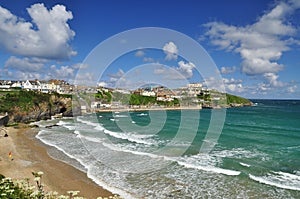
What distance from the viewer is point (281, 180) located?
15859 mm

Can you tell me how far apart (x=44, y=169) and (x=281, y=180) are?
54.1ft

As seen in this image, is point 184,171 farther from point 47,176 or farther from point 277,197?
point 47,176

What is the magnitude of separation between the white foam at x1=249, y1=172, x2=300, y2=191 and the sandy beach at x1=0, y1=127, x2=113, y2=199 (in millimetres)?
9521

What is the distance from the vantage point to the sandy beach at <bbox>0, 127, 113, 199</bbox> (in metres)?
14.8

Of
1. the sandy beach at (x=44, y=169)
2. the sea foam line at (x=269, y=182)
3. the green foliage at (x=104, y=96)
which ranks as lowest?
the sandy beach at (x=44, y=169)

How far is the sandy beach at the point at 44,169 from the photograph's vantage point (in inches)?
583

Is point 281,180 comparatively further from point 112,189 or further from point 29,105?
point 29,105

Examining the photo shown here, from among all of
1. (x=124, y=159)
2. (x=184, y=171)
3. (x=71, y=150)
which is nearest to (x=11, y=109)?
(x=71, y=150)

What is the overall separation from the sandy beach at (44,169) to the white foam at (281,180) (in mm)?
9521

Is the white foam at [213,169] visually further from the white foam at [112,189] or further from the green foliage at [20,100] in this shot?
the green foliage at [20,100]

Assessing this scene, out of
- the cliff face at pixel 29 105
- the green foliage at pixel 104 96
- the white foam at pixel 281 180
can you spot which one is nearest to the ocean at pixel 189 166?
the white foam at pixel 281 180

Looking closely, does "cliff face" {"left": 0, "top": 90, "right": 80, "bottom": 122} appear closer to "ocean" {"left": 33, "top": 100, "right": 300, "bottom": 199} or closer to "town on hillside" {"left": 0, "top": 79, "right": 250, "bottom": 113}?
"town on hillside" {"left": 0, "top": 79, "right": 250, "bottom": 113}

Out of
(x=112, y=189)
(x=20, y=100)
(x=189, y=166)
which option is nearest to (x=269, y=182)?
(x=189, y=166)

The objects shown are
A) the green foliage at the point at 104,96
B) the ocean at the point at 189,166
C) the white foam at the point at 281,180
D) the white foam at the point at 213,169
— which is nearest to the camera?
the ocean at the point at 189,166
